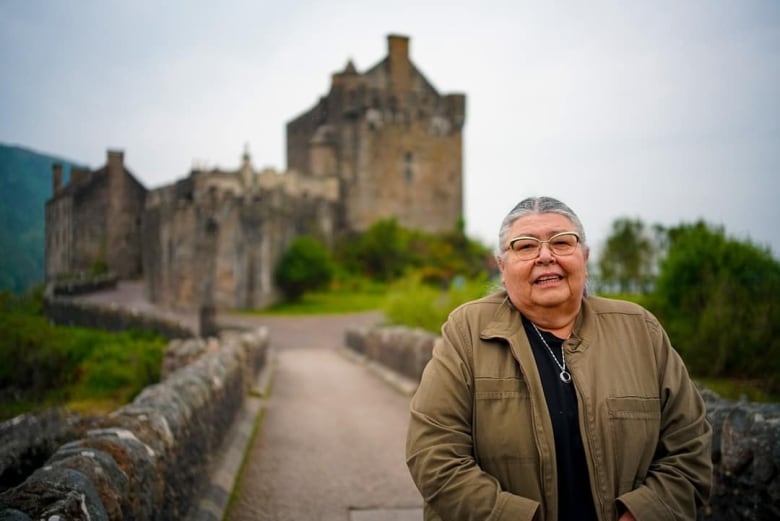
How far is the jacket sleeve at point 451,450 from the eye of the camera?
2.66 metres

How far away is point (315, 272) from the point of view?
38.1 m

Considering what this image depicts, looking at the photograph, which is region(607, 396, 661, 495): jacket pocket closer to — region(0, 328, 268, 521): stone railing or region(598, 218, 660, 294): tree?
region(0, 328, 268, 521): stone railing

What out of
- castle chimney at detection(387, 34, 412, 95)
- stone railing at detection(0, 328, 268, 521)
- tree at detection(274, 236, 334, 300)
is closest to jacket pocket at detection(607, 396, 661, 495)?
stone railing at detection(0, 328, 268, 521)

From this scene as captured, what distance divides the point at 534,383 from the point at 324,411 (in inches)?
312

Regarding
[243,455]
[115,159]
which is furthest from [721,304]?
[115,159]

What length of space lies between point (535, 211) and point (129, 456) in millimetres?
2455

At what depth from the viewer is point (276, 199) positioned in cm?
3966

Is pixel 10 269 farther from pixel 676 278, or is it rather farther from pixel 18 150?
pixel 676 278

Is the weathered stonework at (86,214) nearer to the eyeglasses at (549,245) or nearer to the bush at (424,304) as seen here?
the eyeglasses at (549,245)

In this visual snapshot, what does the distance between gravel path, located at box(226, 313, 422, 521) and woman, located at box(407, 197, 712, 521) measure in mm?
2826

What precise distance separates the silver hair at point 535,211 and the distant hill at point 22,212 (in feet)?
20.6

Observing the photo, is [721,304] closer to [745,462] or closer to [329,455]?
[329,455]

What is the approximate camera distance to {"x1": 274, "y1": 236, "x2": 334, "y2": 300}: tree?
37625mm

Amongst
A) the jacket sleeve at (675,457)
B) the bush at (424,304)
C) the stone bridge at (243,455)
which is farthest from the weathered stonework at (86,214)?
the jacket sleeve at (675,457)
